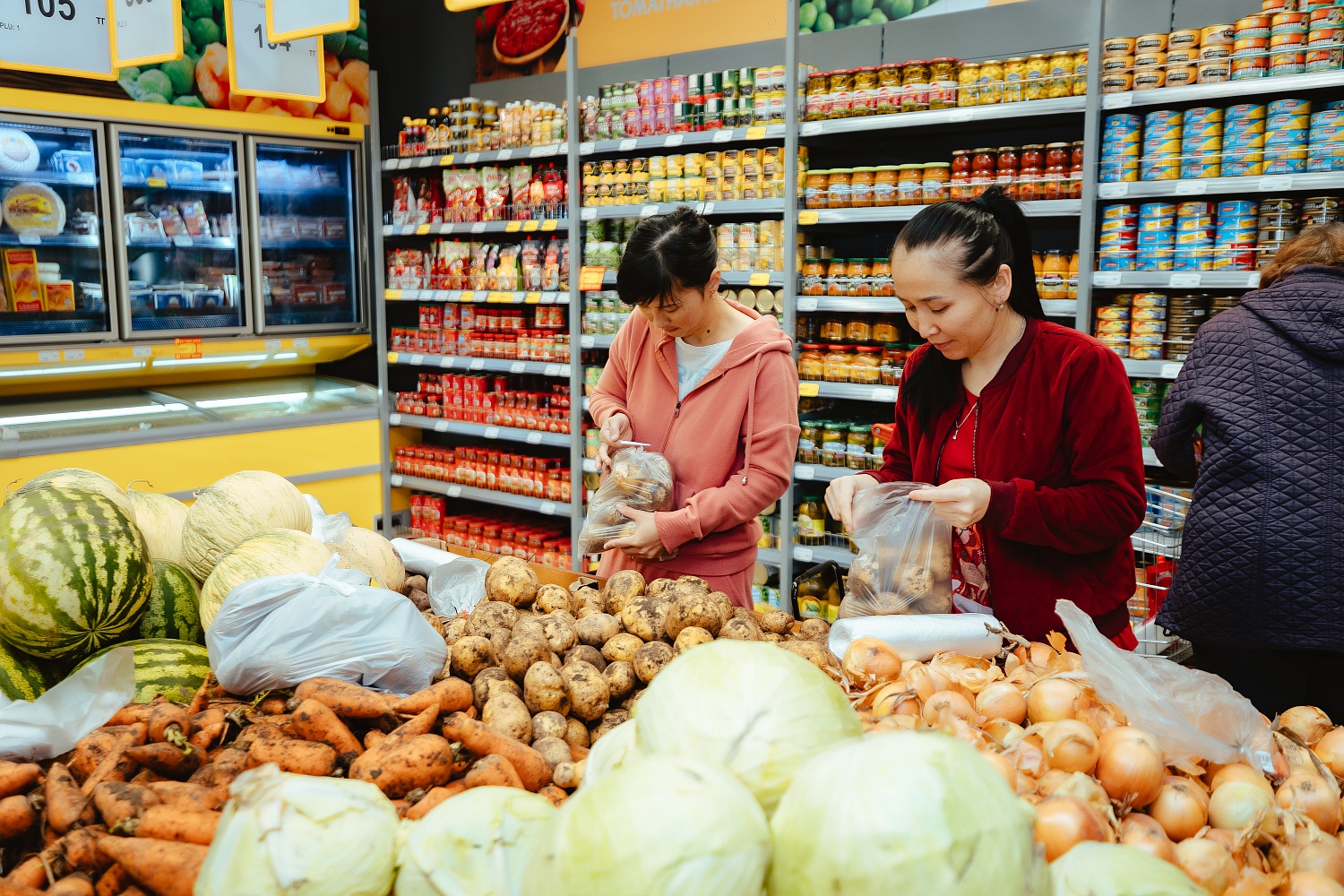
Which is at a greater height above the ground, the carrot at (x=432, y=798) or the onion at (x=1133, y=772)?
the onion at (x=1133, y=772)

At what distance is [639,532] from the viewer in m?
2.30

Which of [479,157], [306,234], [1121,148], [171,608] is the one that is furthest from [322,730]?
[306,234]

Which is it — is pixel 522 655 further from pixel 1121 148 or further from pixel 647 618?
pixel 1121 148

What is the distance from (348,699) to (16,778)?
0.40 metres

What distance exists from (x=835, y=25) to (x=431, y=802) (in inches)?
166

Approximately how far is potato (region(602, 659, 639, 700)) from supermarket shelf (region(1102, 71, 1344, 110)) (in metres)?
2.70

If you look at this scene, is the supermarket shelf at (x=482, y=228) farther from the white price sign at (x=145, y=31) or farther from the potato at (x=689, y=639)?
the potato at (x=689, y=639)

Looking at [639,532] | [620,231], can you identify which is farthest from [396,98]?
[639,532]

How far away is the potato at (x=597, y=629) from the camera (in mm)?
1658

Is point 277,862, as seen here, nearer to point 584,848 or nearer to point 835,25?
point 584,848

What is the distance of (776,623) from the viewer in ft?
5.90

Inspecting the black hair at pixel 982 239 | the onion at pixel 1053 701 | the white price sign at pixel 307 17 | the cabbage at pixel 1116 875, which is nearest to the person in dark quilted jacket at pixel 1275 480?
the black hair at pixel 982 239

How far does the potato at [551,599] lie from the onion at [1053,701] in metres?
0.89

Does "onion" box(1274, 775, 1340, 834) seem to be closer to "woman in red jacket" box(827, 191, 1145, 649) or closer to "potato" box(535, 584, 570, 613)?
"woman in red jacket" box(827, 191, 1145, 649)
